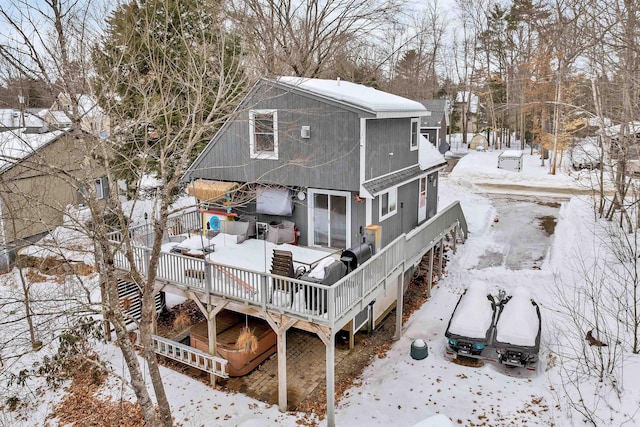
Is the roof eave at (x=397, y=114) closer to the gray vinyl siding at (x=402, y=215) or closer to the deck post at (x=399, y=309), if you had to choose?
the gray vinyl siding at (x=402, y=215)

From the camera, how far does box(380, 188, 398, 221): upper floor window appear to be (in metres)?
14.4

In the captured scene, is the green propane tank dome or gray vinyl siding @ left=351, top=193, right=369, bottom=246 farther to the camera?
gray vinyl siding @ left=351, top=193, right=369, bottom=246

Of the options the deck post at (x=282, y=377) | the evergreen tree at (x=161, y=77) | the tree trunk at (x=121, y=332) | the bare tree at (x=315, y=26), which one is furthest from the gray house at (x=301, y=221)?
the bare tree at (x=315, y=26)

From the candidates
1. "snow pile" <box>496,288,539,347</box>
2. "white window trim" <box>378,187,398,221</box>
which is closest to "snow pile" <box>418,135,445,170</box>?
"white window trim" <box>378,187,398,221</box>

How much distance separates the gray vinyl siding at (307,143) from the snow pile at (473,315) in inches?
180

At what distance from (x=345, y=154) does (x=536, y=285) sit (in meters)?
8.68

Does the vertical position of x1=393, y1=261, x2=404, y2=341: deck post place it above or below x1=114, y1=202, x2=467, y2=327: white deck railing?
below

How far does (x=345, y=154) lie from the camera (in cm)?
1275

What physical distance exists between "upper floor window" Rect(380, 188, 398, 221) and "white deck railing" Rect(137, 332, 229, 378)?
633 cm

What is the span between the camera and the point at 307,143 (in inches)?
520

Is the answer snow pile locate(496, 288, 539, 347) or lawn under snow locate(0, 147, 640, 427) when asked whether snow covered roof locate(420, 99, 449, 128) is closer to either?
lawn under snow locate(0, 147, 640, 427)

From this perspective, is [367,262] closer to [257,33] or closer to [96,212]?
[96,212]

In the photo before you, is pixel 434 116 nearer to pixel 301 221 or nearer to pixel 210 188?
pixel 301 221

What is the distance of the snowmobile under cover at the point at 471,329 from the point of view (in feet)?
39.7
